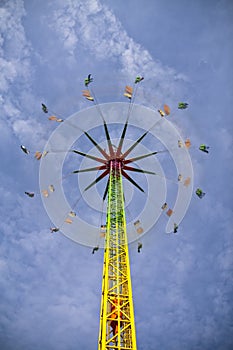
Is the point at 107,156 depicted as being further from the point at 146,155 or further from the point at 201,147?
the point at 201,147

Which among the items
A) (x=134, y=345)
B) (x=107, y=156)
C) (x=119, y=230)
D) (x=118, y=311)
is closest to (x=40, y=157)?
(x=107, y=156)

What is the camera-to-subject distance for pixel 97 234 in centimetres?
2759

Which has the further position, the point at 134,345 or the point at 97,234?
the point at 97,234

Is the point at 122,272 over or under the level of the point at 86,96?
under

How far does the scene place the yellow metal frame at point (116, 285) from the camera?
18.8 m

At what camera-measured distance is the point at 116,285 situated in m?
21.2

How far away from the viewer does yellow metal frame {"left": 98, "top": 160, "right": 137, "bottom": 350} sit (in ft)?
61.8

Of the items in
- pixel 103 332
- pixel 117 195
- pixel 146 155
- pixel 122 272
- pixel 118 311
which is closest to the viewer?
pixel 103 332

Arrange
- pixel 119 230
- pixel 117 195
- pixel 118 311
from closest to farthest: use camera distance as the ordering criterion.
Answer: pixel 118 311, pixel 119 230, pixel 117 195

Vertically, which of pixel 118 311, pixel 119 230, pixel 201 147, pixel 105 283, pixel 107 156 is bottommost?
pixel 118 311

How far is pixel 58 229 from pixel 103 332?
425 inches

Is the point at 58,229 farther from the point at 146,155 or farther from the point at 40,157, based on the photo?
the point at 146,155

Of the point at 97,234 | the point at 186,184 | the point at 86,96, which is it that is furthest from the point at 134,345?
the point at 86,96

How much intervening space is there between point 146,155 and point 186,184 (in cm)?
500
